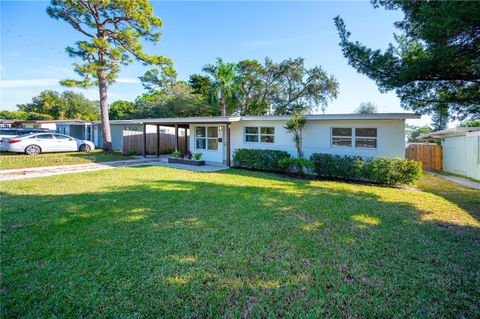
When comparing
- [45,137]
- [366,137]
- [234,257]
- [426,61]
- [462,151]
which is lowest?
[234,257]

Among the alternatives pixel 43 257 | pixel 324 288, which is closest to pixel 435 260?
pixel 324 288

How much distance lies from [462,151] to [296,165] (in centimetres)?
893

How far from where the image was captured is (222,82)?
2642 centimetres

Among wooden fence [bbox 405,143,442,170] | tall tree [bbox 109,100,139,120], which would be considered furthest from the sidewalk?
tall tree [bbox 109,100,139,120]

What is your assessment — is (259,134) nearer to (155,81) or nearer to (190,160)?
(190,160)

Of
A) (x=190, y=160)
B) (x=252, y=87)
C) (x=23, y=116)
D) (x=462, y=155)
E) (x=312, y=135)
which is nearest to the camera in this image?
(x=312, y=135)

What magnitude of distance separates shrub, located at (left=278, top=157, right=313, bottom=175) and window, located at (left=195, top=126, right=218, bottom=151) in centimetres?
498

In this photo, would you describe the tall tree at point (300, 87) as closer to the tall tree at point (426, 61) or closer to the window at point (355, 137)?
the window at point (355, 137)

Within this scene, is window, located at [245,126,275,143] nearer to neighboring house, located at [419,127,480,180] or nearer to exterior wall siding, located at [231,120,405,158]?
exterior wall siding, located at [231,120,405,158]

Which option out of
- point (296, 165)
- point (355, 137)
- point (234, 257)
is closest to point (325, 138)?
point (355, 137)

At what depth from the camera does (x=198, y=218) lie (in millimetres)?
4734

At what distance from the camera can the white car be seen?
1408 centimetres

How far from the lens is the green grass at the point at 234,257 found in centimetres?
232

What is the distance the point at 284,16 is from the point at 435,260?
11936 millimetres
